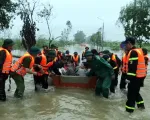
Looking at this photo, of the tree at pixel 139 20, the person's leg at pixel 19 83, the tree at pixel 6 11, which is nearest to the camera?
the person's leg at pixel 19 83

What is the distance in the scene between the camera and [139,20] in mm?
30234

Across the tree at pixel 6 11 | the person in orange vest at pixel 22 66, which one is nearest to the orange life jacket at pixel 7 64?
the person in orange vest at pixel 22 66

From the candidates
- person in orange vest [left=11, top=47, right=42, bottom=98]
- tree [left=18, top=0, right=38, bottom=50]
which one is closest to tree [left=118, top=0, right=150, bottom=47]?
tree [left=18, top=0, right=38, bottom=50]

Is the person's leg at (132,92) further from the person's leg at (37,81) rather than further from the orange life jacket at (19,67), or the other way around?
the person's leg at (37,81)

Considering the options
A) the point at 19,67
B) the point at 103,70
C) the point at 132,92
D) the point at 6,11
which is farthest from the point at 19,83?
the point at 6,11

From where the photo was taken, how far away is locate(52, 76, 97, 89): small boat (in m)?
10.1

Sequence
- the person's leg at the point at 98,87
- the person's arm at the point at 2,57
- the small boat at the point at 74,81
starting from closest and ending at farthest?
the person's arm at the point at 2,57 < the person's leg at the point at 98,87 < the small boat at the point at 74,81

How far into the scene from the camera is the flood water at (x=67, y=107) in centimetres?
694

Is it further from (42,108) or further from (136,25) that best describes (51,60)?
(136,25)

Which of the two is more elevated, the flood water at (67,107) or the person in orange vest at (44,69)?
the person in orange vest at (44,69)

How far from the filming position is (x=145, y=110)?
7516 mm

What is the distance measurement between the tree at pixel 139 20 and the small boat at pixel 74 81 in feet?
65.7

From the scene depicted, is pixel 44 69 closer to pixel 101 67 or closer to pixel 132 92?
pixel 101 67

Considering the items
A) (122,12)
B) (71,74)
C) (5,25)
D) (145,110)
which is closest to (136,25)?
(122,12)
